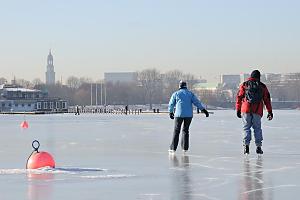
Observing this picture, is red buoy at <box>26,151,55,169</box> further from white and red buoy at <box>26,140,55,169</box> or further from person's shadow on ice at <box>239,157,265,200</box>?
person's shadow on ice at <box>239,157,265,200</box>

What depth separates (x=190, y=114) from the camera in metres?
14.4

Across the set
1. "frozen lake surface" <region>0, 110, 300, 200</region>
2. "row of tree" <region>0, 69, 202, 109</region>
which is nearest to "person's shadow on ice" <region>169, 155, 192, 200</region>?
"frozen lake surface" <region>0, 110, 300, 200</region>

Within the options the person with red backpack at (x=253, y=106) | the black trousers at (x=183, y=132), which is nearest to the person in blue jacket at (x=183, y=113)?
the black trousers at (x=183, y=132)

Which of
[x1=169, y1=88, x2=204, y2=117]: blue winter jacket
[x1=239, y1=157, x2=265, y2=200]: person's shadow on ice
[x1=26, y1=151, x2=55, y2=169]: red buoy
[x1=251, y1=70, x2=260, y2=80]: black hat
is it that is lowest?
[x1=239, y1=157, x2=265, y2=200]: person's shadow on ice

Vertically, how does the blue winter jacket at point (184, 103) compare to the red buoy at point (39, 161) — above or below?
above

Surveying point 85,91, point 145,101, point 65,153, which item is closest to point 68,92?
point 85,91

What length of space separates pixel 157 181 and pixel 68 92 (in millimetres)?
180717

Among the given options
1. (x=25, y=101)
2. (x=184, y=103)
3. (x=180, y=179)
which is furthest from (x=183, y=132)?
(x=25, y=101)

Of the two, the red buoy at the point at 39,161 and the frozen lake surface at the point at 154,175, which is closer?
the frozen lake surface at the point at 154,175

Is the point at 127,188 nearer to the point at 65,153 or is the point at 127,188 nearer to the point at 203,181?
the point at 203,181

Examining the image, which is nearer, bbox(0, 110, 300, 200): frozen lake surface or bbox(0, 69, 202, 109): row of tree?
bbox(0, 110, 300, 200): frozen lake surface

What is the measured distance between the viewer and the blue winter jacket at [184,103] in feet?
47.3

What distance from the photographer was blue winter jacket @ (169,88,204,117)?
47.3 ft

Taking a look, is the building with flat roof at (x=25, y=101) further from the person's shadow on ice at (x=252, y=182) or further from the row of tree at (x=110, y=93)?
the person's shadow on ice at (x=252, y=182)
